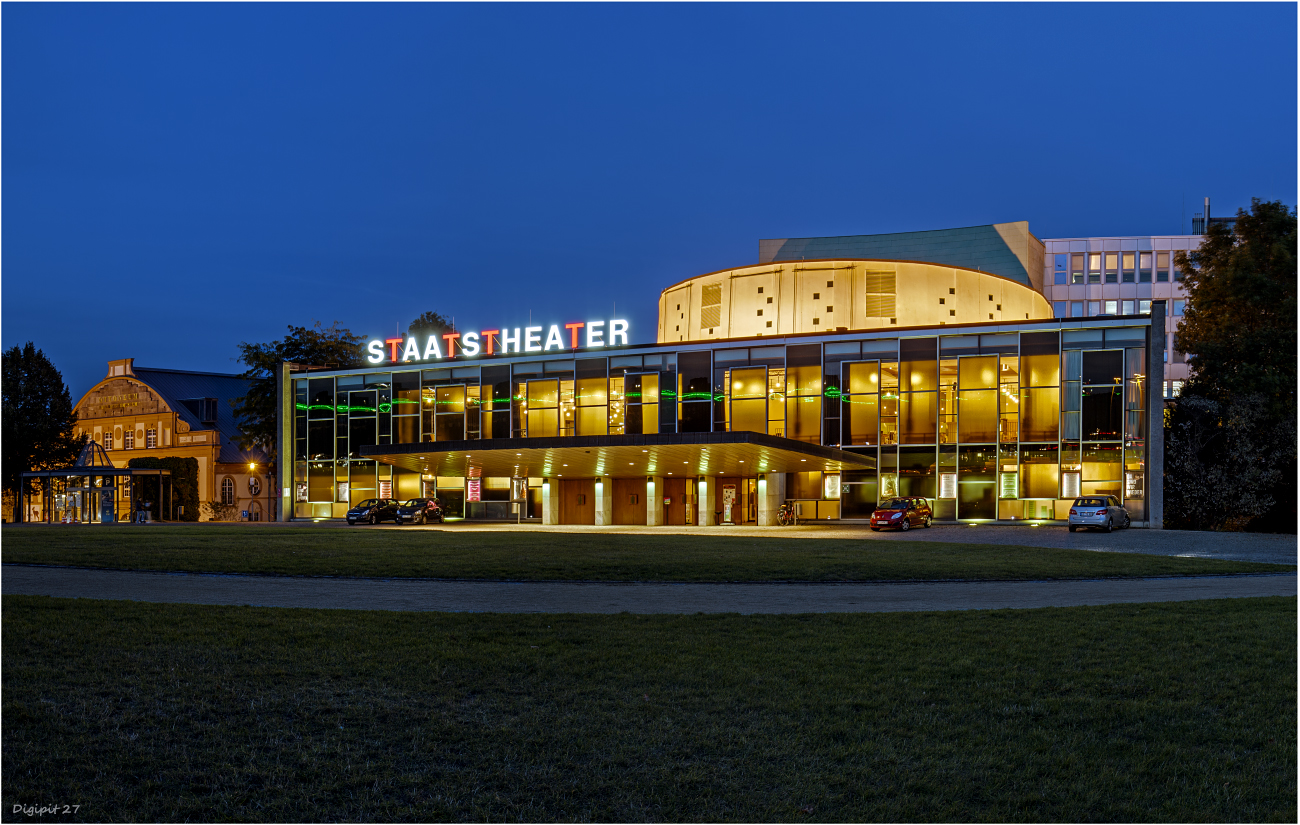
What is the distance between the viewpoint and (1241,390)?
48812 mm

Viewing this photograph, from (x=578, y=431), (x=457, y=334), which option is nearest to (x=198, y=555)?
(x=578, y=431)

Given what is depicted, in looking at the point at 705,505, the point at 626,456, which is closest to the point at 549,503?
the point at 705,505

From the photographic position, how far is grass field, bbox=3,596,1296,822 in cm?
682

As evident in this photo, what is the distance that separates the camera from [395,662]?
1056 cm

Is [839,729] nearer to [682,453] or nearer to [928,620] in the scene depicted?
[928,620]

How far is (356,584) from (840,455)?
3090cm

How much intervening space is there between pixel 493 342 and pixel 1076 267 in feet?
205

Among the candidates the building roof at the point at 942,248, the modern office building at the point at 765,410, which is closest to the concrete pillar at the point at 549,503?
the modern office building at the point at 765,410

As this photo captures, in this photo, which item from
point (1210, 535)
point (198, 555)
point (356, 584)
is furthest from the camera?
point (1210, 535)

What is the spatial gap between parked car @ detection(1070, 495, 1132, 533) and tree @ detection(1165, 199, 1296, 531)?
26.5 ft

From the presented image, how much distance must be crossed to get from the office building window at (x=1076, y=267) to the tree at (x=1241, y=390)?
41.4m

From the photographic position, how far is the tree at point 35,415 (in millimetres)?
67500

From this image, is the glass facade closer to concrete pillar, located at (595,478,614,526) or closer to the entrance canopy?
the entrance canopy

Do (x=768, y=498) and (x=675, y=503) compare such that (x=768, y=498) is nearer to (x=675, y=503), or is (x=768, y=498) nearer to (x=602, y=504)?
(x=675, y=503)
